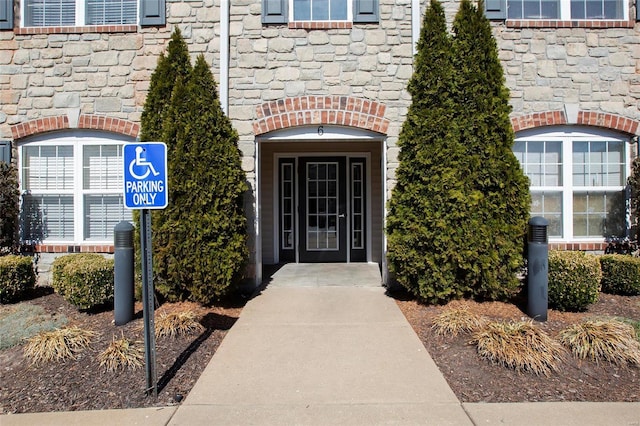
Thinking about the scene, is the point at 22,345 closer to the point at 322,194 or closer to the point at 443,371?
the point at 443,371

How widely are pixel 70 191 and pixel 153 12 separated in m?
3.27

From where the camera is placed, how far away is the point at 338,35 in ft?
22.8

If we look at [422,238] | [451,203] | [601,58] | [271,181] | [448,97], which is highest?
[601,58]

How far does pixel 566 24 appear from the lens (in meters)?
7.06

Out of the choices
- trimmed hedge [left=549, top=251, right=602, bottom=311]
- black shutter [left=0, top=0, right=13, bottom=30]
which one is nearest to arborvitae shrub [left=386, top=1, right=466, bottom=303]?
trimmed hedge [left=549, top=251, right=602, bottom=311]

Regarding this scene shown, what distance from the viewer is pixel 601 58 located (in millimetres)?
7102

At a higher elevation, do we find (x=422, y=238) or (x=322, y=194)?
(x=322, y=194)

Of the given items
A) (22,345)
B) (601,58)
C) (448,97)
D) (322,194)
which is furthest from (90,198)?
(601,58)

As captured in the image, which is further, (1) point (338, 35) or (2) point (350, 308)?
(1) point (338, 35)

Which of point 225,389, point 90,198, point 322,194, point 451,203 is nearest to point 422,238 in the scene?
point 451,203

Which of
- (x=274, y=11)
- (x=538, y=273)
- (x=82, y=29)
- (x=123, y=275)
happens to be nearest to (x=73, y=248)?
(x=123, y=275)

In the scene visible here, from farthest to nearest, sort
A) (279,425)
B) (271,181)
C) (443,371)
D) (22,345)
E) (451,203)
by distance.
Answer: (271,181) → (451,203) → (22,345) → (443,371) → (279,425)

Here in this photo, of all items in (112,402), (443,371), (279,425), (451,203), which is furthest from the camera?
(451,203)

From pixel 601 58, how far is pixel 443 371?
6.06 meters
